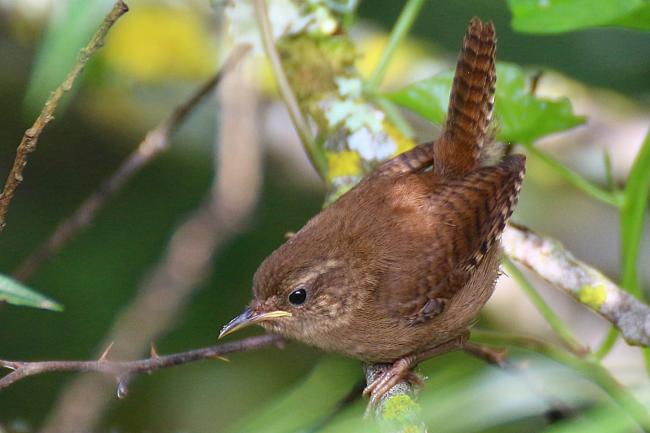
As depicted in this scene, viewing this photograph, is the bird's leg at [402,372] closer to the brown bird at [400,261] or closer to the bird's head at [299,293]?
the brown bird at [400,261]

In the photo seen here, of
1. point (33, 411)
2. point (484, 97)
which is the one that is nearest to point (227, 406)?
point (33, 411)

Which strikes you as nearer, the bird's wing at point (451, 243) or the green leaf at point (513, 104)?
the green leaf at point (513, 104)

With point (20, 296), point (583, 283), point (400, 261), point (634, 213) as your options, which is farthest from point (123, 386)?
point (634, 213)

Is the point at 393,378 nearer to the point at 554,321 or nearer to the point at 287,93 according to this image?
the point at 554,321

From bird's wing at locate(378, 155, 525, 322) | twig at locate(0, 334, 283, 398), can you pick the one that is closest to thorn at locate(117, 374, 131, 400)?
twig at locate(0, 334, 283, 398)

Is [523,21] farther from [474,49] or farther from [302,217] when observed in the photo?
[302,217]

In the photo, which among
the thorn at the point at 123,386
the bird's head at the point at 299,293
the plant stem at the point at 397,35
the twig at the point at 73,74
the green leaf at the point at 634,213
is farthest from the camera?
the plant stem at the point at 397,35

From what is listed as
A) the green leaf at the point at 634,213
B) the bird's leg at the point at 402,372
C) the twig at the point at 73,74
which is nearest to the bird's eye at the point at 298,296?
the bird's leg at the point at 402,372
